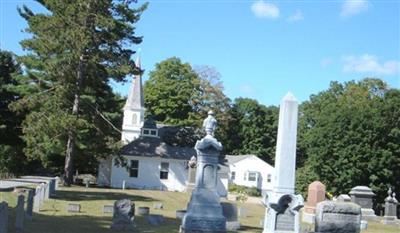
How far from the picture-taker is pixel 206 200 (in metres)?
18.8

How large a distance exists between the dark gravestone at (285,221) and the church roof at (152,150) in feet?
100

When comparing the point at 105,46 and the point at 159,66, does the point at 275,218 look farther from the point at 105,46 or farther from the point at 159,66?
the point at 159,66

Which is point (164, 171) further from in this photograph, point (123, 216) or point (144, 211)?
point (123, 216)

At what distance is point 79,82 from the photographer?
1344 inches

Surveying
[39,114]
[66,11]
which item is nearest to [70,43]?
[66,11]

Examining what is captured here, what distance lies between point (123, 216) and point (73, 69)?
720 inches

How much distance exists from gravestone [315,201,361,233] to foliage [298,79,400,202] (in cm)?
3054

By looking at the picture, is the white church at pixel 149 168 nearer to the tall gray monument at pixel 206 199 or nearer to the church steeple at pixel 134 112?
the church steeple at pixel 134 112

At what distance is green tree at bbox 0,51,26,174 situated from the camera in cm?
4275

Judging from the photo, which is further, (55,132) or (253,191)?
(253,191)

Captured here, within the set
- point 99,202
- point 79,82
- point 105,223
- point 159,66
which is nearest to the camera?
point 105,223

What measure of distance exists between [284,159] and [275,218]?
172 centimetres

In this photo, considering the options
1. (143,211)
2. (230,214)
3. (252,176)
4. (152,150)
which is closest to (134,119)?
(152,150)

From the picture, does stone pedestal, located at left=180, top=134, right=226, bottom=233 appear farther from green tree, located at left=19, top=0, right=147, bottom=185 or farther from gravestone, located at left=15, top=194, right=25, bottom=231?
green tree, located at left=19, top=0, right=147, bottom=185
